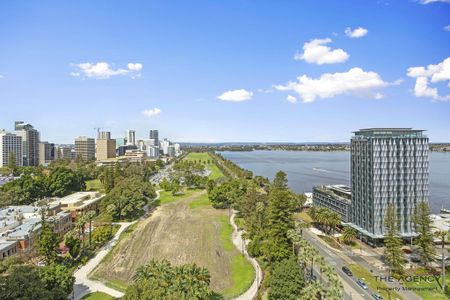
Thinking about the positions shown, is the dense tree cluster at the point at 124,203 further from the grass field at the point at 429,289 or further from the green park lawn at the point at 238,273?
the grass field at the point at 429,289

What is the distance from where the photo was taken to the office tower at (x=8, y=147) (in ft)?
600

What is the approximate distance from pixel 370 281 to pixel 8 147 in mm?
197573

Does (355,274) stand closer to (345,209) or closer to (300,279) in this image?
(300,279)

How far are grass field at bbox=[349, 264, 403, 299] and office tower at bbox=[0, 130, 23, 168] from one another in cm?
18471

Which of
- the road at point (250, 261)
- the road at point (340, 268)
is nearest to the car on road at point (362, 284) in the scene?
the road at point (340, 268)

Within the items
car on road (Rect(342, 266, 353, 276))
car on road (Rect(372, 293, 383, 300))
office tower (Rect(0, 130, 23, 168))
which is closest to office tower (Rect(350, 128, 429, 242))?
car on road (Rect(342, 266, 353, 276))

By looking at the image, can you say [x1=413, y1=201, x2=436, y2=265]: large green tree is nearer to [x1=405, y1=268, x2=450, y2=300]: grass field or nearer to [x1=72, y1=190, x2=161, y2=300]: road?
[x1=405, y1=268, x2=450, y2=300]: grass field

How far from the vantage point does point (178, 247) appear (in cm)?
6512

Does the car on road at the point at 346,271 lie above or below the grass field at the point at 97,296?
above

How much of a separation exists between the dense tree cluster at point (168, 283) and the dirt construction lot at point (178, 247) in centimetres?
1057

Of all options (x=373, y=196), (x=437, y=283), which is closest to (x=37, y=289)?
(x=437, y=283)

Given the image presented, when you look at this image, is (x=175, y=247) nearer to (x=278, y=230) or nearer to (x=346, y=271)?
(x=278, y=230)

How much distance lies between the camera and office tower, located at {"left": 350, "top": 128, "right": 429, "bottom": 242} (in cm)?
6391

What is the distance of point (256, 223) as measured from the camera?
2576 inches
